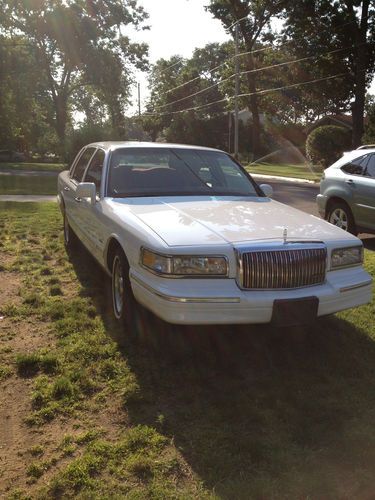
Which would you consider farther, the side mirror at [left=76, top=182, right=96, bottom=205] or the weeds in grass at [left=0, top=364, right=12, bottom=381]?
the side mirror at [left=76, top=182, right=96, bottom=205]

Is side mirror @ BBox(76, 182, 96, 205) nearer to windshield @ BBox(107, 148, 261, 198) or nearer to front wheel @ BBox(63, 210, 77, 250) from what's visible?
windshield @ BBox(107, 148, 261, 198)

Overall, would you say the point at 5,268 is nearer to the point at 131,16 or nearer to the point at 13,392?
the point at 13,392

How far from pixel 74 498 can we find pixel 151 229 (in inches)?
78.6

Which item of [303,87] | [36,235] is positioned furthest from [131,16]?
[36,235]

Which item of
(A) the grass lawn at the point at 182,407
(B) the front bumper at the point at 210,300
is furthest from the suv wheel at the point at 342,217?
(B) the front bumper at the point at 210,300

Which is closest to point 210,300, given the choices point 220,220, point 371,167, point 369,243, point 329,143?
point 220,220

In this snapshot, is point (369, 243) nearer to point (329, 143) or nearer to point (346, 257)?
point (346, 257)

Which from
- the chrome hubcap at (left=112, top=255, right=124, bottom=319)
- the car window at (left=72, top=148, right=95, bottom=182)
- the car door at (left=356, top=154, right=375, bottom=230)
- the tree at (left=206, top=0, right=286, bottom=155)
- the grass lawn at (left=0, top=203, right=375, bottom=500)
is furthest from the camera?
the tree at (left=206, top=0, right=286, bottom=155)

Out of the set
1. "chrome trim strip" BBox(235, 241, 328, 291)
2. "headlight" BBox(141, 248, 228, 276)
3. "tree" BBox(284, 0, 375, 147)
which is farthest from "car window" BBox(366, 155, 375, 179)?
"tree" BBox(284, 0, 375, 147)

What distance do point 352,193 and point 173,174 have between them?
156 inches

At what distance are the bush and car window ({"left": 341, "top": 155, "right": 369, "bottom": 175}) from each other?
2438cm

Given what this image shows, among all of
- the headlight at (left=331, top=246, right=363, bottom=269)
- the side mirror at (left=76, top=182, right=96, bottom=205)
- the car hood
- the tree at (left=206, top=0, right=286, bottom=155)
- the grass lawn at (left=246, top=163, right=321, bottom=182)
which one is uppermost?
the tree at (left=206, top=0, right=286, bottom=155)

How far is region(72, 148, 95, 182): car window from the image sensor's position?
21.3 feet

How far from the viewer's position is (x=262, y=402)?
332cm
